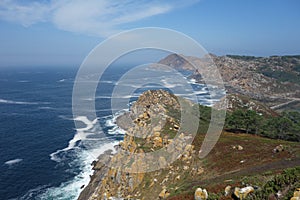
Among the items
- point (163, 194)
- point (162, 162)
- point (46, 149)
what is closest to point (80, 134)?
point (46, 149)

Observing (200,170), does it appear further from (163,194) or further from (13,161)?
(13,161)

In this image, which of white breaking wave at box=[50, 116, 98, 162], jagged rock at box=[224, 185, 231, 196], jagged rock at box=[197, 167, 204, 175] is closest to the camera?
jagged rock at box=[224, 185, 231, 196]

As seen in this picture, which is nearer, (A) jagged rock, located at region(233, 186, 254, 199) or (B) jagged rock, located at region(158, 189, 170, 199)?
(A) jagged rock, located at region(233, 186, 254, 199)

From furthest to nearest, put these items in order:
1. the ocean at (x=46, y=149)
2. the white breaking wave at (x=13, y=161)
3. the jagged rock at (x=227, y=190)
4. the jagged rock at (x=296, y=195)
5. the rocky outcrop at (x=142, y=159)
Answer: the white breaking wave at (x=13, y=161)
the ocean at (x=46, y=149)
the rocky outcrop at (x=142, y=159)
the jagged rock at (x=227, y=190)
the jagged rock at (x=296, y=195)

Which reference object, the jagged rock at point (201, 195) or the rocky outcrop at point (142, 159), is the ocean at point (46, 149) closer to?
the rocky outcrop at point (142, 159)

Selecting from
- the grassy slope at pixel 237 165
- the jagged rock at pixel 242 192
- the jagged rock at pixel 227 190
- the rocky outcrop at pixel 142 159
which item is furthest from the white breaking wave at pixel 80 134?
the jagged rock at pixel 242 192

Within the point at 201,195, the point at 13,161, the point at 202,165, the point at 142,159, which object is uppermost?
the point at 201,195

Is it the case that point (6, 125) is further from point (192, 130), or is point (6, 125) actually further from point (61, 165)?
point (192, 130)

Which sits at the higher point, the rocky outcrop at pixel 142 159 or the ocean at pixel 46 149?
the rocky outcrop at pixel 142 159

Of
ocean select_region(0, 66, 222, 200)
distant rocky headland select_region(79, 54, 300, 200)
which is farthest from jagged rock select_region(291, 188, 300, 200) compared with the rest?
ocean select_region(0, 66, 222, 200)

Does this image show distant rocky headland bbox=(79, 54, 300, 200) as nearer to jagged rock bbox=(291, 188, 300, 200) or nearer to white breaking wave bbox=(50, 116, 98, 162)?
jagged rock bbox=(291, 188, 300, 200)

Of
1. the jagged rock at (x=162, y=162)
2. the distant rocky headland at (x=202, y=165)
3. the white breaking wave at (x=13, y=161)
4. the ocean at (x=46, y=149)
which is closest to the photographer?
the distant rocky headland at (x=202, y=165)

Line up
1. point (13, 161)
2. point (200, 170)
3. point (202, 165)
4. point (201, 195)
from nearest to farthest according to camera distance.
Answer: point (201, 195), point (200, 170), point (202, 165), point (13, 161)
